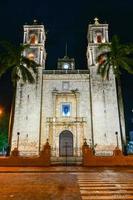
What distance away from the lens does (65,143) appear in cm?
3194

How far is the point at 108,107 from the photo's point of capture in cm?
3192

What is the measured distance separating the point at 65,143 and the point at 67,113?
4603mm

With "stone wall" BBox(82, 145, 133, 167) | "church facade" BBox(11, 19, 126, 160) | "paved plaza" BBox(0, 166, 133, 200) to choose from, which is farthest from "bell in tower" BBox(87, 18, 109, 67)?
"paved plaza" BBox(0, 166, 133, 200)

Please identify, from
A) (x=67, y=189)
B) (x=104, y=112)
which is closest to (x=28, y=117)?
(x=104, y=112)

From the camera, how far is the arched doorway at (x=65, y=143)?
103 ft

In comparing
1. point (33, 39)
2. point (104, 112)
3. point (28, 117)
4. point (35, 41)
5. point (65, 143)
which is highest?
point (33, 39)

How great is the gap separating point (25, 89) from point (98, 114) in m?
11.8

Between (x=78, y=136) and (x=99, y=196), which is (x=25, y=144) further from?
(x=99, y=196)

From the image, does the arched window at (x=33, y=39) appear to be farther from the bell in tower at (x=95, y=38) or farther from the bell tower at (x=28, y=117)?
the bell in tower at (x=95, y=38)

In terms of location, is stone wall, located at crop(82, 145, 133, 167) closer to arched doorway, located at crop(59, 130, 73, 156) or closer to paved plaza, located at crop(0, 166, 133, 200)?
paved plaza, located at crop(0, 166, 133, 200)

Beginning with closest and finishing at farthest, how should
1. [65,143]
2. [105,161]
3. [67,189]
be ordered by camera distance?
[67,189], [105,161], [65,143]

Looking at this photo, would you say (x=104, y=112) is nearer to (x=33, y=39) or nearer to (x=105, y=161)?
(x=105, y=161)

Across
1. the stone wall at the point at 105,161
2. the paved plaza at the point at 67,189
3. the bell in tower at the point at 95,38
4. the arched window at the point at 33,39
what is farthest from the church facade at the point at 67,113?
the paved plaza at the point at 67,189

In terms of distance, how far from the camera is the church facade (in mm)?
30609
